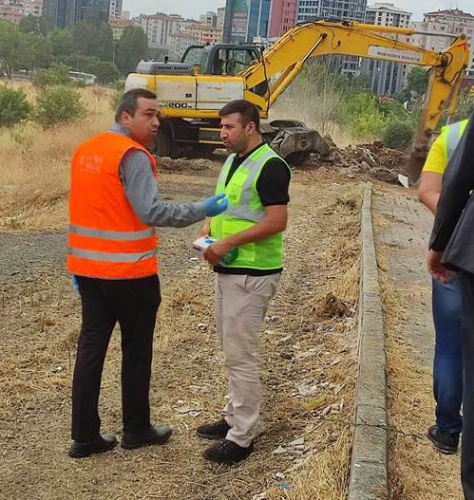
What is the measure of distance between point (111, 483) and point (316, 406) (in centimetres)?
143

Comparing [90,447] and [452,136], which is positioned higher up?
[452,136]

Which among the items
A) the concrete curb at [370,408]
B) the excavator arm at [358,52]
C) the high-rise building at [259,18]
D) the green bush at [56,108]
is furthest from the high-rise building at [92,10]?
the concrete curb at [370,408]

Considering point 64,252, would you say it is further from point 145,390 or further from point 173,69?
point 173,69

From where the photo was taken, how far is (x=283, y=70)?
1894cm

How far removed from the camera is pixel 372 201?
14.8m

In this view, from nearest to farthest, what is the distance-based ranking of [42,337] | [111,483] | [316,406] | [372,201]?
[111,483] → [316,406] → [42,337] → [372,201]

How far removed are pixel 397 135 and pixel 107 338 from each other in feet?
112

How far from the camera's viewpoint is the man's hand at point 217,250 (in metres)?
3.98

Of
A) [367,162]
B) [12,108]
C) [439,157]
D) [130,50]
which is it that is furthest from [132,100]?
[130,50]

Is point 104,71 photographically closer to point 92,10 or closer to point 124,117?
point 92,10

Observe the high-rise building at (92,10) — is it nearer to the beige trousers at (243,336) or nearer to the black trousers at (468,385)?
the beige trousers at (243,336)

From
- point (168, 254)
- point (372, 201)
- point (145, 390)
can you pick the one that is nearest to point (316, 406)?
point (145, 390)

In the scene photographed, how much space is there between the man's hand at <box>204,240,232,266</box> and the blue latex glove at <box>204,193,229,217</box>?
0.54ft

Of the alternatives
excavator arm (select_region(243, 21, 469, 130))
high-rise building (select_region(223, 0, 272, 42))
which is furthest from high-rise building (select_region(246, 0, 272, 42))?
excavator arm (select_region(243, 21, 469, 130))
